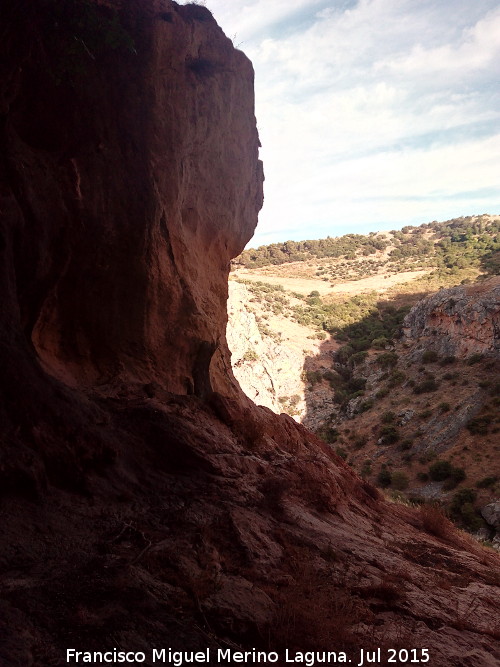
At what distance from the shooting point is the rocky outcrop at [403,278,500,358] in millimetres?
37469

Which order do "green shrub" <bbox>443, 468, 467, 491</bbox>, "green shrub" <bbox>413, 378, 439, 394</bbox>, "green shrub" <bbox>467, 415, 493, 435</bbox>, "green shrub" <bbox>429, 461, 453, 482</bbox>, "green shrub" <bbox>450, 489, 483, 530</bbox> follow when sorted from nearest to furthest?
"green shrub" <bbox>450, 489, 483, 530</bbox> → "green shrub" <bbox>443, 468, 467, 491</bbox> → "green shrub" <bbox>429, 461, 453, 482</bbox> → "green shrub" <bbox>467, 415, 493, 435</bbox> → "green shrub" <bbox>413, 378, 439, 394</bbox>

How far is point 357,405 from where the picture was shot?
128ft

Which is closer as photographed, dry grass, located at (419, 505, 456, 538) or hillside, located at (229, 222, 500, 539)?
dry grass, located at (419, 505, 456, 538)

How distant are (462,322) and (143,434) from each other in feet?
123

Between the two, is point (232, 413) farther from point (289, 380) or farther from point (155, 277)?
point (289, 380)

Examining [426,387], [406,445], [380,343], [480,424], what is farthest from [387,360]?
[480,424]

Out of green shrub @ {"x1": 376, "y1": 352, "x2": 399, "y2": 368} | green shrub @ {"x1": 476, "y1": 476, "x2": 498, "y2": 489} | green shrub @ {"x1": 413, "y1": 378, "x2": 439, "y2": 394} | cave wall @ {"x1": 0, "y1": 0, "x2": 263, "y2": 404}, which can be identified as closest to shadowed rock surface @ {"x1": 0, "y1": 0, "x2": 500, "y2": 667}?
cave wall @ {"x1": 0, "y1": 0, "x2": 263, "y2": 404}

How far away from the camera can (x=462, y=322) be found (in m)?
39.6

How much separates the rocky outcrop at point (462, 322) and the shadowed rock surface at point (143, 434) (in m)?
30.4

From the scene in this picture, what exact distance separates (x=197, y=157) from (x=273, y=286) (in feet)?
185

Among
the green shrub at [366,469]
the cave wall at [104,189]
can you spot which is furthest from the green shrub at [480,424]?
the cave wall at [104,189]

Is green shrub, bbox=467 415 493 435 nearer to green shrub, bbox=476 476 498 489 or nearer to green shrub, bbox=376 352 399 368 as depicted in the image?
green shrub, bbox=476 476 498 489

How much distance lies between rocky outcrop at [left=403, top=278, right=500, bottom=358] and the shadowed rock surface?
30.4 meters

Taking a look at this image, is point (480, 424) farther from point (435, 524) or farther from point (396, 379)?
point (435, 524)
